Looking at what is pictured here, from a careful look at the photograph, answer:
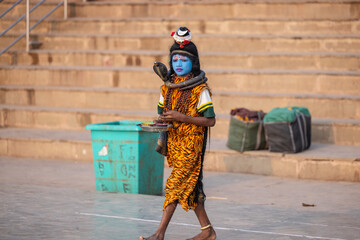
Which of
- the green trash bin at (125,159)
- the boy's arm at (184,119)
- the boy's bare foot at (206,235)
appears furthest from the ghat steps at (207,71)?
the boy's arm at (184,119)

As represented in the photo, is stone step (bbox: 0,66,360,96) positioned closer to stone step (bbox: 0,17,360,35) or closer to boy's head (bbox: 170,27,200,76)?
stone step (bbox: 0,17,360,35)

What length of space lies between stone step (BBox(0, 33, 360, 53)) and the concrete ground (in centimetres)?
374

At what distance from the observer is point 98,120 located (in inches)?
442

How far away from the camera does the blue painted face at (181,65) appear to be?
5.56m

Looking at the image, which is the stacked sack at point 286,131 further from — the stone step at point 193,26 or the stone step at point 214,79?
the stone step at point 193,26

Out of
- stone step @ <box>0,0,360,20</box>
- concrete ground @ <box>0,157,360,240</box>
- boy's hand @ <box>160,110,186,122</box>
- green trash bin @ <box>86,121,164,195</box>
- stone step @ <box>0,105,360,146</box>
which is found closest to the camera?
boy's hand @ <box>160,110,186,122</box>

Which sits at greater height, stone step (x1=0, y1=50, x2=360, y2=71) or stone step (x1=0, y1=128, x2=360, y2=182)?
stone step (x1=0, y1=50, x2=360, y2=71)

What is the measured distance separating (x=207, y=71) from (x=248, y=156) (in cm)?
286

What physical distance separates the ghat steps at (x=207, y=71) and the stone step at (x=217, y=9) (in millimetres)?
19

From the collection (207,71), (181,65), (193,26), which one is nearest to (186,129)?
(181,65)

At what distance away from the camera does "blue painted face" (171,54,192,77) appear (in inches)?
219

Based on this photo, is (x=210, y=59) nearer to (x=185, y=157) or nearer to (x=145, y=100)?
(x=145, y=100)

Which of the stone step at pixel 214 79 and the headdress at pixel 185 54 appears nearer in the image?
the headdress at pixel 185 54

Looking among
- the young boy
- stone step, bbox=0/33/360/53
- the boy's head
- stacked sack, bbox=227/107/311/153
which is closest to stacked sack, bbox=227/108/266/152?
stacked sack, bbox=227/107/311/153
